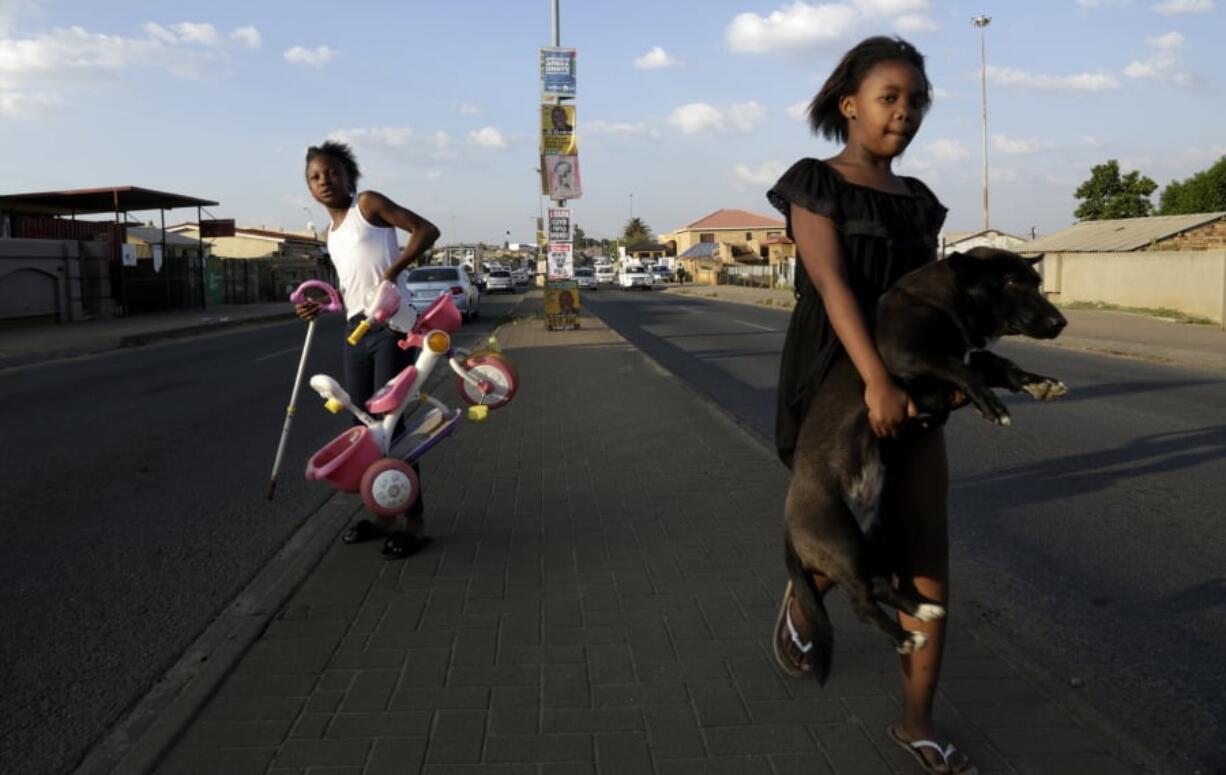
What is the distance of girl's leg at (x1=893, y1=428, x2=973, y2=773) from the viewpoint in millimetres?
2732

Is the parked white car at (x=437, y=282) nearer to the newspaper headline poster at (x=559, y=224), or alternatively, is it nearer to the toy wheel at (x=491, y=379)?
the newspaper headline poster at (x=559, y=224)

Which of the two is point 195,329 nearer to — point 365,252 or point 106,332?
point 106,332

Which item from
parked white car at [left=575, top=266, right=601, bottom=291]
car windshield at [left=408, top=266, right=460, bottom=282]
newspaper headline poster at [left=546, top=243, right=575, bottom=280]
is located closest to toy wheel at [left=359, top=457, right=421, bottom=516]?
newspaper headline poster at [left=546, top=243, right=575, bottom=280]

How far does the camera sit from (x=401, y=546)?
Result: 4992mm

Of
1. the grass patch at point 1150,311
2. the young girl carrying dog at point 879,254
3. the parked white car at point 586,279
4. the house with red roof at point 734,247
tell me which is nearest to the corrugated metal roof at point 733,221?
the house with red roof at point 734,247

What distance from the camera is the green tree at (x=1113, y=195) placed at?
4672 cm

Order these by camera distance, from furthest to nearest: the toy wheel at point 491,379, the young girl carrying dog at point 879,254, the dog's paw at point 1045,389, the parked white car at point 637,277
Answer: the parked white car at point 637,277 → the toy wheel at point 491,379 → the young girl carrying dog at point 879,254 → the dog's paw at point 1045,389

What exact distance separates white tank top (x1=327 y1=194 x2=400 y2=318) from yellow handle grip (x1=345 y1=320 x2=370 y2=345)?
0.62 ft

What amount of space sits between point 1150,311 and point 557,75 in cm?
1598

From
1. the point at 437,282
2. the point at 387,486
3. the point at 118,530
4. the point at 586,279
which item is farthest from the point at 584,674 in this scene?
the point at 586,279

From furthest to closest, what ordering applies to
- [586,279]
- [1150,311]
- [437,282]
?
[586,279] < [437,282] < [1150,311]

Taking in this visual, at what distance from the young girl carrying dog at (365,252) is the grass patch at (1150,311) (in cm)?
2144

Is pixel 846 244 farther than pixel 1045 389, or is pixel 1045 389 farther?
pixel 846 244

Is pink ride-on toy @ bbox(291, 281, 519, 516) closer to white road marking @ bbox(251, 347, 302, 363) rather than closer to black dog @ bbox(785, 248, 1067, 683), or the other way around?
black dog @ bbox(785, 248, 1067, 683)
